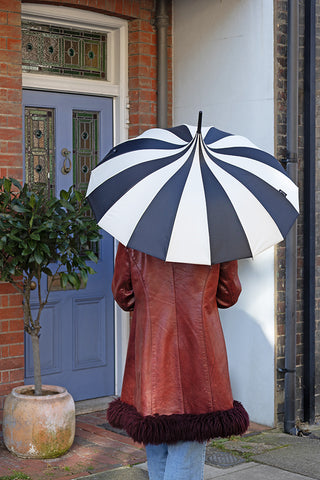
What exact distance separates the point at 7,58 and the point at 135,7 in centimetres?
144

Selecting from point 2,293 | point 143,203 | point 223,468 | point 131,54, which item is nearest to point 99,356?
point 2,293

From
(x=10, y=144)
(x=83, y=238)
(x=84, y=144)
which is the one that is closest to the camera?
(x=83, y=238)

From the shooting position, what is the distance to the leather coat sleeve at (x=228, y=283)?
3445 mm

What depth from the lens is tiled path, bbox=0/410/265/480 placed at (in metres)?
4.95

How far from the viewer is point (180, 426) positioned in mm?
3297

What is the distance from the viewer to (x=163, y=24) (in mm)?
6613

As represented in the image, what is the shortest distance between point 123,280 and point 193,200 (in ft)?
1.99

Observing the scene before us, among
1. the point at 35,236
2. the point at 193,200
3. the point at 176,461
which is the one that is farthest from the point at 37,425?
the point at 193,200

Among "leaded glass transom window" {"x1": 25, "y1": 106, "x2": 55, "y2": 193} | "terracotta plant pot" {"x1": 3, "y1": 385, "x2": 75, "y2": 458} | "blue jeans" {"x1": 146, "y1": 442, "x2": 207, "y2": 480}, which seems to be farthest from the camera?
"leaded glass transom window" {"x1": 25, "y1": 106, "x2": 55, "y2": 193}

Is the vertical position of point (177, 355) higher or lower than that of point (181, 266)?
lower

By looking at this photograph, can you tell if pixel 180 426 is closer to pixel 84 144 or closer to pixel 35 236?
pixel 35 236

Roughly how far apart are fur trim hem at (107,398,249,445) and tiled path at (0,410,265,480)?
171 cm

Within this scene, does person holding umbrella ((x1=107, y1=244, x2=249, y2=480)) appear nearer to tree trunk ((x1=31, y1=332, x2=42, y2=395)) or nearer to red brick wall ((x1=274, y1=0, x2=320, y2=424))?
tree trunk ((x1=31, y1=332, x2=42, y2=395))

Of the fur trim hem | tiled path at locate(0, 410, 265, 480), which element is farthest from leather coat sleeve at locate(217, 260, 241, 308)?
tiled path at locate(0, 410, 265, 480)
